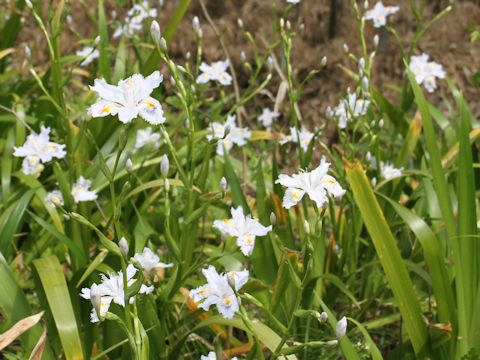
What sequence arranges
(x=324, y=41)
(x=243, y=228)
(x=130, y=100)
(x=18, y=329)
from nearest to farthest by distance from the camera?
1. (x=130, y=100)
2. (x=18, y=329)
3. (x=243, y=228)
4. (x=324, y=41)

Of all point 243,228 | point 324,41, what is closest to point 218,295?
point 243,228

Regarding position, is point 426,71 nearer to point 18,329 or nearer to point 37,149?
point 37,149

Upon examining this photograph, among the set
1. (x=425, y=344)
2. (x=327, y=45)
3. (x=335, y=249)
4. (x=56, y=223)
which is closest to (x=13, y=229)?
(x=56, y=223)

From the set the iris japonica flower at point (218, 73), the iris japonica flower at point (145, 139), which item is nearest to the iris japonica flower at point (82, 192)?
the iris japonica flower at point (145, 139)

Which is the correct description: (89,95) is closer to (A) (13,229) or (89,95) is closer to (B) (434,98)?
(A) (13,229)

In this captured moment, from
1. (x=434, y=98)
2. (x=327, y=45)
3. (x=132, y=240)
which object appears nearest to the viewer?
(x=132, y=240)

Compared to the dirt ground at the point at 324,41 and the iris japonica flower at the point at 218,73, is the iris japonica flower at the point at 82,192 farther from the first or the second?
the dirt ground at the point at 324,41
